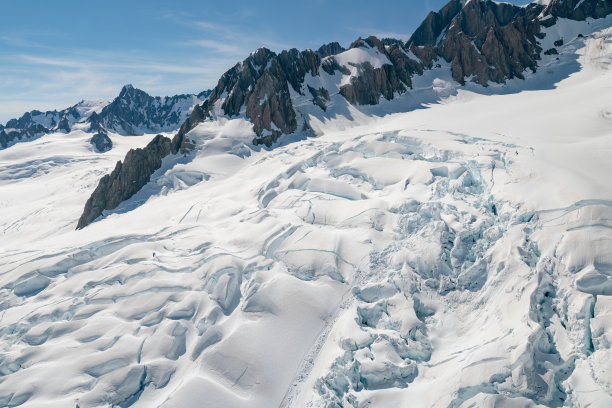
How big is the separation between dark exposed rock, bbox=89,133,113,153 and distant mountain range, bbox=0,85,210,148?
3093 cm

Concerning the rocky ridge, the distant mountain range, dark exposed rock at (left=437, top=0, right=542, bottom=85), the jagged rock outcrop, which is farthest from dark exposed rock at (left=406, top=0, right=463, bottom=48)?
the jagged rock outcrop

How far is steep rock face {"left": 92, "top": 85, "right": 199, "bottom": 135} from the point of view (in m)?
168

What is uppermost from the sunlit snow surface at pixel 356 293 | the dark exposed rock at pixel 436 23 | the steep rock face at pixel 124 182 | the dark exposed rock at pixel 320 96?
the dark exposed rock at pixel 436 23

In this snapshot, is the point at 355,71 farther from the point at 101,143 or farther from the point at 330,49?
the point at 101,143

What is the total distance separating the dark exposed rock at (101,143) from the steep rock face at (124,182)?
9423 centimetres

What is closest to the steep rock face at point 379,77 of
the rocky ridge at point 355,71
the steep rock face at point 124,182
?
the rocky ridge at point 355,71

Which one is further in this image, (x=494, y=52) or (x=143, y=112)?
(x=143, y=112)

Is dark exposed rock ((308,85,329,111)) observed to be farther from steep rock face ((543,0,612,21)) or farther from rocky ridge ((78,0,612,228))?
steep rock face ((543,0,612,21))

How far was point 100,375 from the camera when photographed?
15.2 metres

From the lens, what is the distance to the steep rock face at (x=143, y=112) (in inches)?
6629

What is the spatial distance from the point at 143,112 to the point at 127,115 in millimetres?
10415

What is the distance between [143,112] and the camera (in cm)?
18338

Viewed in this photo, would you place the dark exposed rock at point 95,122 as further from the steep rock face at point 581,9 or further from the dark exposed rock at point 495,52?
the steep rock face at point 581,9

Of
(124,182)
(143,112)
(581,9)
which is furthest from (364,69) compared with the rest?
(143,112)
